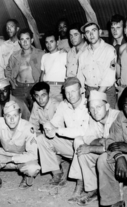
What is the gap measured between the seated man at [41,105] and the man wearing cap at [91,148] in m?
1.09

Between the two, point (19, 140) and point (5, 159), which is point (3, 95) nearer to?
point (19, 140)

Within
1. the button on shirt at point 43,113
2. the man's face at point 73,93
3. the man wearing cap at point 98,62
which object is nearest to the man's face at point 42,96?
the button on shirt at point 43,113

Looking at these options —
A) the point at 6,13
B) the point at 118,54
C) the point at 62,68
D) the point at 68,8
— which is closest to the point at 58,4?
the point at 68,8

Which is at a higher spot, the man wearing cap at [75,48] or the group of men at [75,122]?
the man wearing cap at [75,48]

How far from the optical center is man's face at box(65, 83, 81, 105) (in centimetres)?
480

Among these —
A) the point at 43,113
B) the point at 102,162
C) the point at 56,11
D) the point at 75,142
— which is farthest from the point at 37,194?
the point at 56,11

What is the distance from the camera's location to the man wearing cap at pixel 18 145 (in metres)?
4.76

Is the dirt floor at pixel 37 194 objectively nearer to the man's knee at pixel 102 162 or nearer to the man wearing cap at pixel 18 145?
the man wearing cap at pixel 18 145

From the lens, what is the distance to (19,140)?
4.95 meters

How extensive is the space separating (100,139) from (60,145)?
80cm

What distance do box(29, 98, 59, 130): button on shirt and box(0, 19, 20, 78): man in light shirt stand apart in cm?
209

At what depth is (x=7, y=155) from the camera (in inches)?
194

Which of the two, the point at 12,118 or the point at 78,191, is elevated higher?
the point at 12,118

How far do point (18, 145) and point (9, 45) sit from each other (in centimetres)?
306
